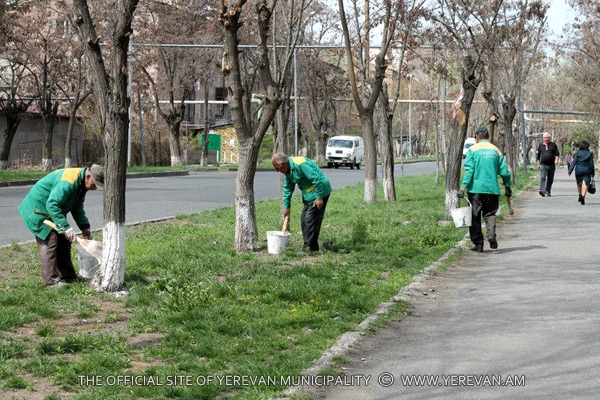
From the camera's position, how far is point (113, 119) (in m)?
9.21

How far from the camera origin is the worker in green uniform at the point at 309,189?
40.8 ft

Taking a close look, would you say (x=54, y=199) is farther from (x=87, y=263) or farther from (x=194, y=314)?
(x=194, y=314)

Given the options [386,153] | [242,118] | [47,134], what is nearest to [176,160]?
[47,134]

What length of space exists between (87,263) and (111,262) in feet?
1.20

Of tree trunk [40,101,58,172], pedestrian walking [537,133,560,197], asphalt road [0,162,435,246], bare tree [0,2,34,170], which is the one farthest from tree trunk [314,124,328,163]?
pedestrian walking [537,133,560,197]

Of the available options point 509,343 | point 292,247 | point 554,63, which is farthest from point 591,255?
point 554,63

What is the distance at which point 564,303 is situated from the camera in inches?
368

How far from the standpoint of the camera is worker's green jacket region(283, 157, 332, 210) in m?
12.4

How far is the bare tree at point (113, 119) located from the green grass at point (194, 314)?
362mm

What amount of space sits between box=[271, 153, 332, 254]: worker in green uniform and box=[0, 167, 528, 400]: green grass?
0.34 metres

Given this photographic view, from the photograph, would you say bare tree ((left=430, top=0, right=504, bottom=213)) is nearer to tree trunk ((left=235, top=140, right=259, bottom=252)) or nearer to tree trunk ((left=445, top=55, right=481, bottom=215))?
tree trunk ((left=445, top=55, right=481, bottom=215))

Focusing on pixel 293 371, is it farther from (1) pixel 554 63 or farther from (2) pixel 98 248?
(1) pixel 554 63

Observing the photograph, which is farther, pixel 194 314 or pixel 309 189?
pixel 309 189

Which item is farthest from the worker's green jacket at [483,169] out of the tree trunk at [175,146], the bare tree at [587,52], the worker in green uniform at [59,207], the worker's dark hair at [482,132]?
the tree trunk at [175,146]
